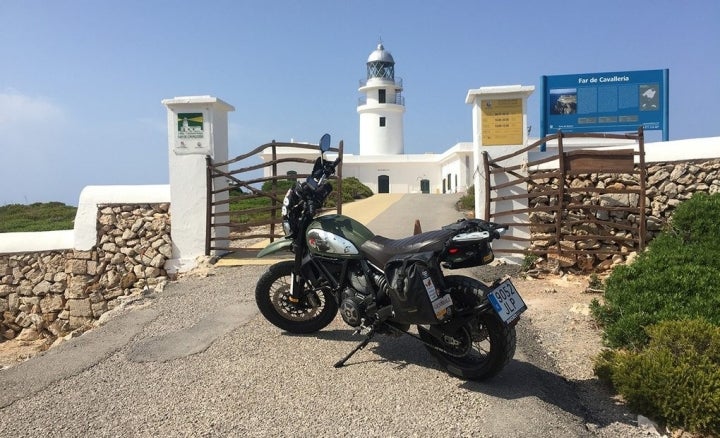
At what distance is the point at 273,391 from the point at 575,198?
6.39m

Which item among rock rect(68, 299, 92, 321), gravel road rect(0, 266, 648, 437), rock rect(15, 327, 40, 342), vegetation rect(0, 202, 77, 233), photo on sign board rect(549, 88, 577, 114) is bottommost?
rock rect(15, 327, 40, 342)

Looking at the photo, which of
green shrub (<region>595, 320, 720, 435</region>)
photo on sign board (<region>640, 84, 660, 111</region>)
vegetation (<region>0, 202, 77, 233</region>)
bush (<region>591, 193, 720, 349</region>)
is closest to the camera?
green shrub (<region>595, 320, 720, 435</region>)

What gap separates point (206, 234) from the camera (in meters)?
10.2

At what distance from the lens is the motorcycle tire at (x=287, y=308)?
562cm

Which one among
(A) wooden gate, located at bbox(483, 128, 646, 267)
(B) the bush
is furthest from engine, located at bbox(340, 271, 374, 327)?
(A) wooden gate, located at bbox(483, 128, 646, 267)

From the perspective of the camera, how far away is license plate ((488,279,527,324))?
4.01 meters

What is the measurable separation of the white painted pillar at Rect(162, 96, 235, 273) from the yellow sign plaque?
475cm

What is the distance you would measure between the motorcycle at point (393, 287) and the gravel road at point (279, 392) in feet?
0.85

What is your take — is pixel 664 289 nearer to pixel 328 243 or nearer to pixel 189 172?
pixel 328 243

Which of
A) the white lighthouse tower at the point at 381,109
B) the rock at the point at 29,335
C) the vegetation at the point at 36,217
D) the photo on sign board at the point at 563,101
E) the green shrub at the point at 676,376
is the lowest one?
the rock at the point at 29,335

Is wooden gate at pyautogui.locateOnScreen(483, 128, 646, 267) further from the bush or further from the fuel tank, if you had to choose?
the fuel tank

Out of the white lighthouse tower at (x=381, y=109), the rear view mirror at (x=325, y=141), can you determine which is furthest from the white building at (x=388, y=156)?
the rear view mirror at (x=325, y=141)

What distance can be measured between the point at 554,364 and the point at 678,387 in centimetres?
127

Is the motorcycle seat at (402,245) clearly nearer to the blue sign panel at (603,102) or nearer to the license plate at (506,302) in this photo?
the license plate at (506,302)
